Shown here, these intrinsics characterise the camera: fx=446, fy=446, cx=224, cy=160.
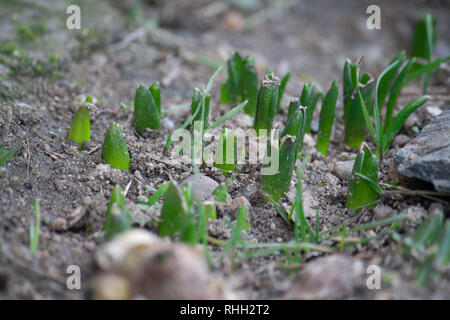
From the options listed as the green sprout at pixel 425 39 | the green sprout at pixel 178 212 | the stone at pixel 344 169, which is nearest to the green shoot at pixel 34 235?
the green sprout at pixel 178 212

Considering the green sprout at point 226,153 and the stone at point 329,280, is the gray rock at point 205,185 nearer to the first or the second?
the green sprout at point 226,153

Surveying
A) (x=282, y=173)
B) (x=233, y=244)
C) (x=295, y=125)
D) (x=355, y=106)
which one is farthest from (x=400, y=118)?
(x=233, y=244)

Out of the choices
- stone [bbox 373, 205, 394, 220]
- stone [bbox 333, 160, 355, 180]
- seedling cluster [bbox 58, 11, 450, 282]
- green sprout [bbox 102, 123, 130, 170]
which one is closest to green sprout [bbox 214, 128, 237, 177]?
seedling cluster [bbox 58, 11, 450, 282]

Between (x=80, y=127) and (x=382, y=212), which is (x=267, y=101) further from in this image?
(x=80, y=127)

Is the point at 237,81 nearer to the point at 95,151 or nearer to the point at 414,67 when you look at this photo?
the point at 95,151

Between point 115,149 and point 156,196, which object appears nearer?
point 156,196

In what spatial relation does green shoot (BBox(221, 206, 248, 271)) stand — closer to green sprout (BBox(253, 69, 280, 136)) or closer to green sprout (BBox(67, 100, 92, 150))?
green sprout (BBox(253, 69, 280, 136))

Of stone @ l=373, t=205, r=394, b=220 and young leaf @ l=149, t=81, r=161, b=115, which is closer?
stone @ l=373, t=205, r=394, b=220
